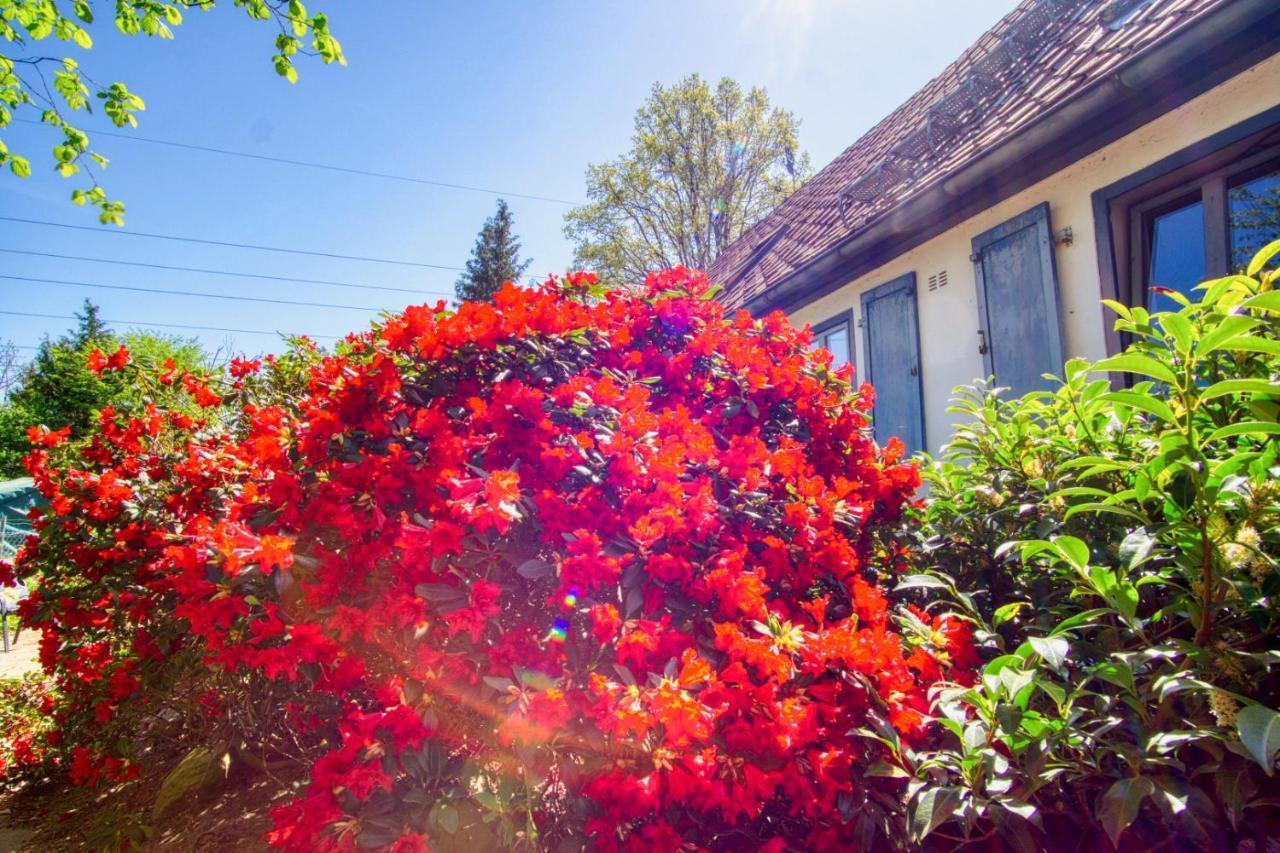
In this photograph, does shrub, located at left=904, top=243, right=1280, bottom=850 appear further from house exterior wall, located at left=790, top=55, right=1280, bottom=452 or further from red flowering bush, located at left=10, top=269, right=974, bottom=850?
house exterior wall, located at left=790, top=55, right=1280, bottom=452

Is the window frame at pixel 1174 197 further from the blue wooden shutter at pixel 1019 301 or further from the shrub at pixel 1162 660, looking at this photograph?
the shrub at pixel 1162 660

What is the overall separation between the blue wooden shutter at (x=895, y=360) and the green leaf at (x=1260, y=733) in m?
4.38

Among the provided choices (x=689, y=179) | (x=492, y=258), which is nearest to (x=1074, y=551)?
(x=689, y=179)

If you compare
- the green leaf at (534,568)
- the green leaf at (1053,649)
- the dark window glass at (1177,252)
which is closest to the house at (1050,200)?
the dark window glass at (1177,252)

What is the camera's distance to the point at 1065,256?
150 inches

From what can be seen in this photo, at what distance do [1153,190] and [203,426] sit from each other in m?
5.36


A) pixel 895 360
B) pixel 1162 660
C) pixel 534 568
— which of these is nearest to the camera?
pixel 1162 660

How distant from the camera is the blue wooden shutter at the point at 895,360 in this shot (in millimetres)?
4961

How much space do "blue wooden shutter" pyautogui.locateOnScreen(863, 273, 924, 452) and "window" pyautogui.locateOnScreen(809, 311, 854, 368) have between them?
331mm

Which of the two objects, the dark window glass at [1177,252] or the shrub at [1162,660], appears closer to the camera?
the shrub at [1162,660]

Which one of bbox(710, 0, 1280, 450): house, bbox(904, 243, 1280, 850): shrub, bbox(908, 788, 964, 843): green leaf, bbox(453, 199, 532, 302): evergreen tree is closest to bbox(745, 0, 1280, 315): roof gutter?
bbox(710, 0, 1280, 450): house

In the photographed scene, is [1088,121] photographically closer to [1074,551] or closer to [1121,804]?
[1074,551]

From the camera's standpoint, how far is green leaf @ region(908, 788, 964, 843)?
923mm

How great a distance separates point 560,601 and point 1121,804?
979 mm
